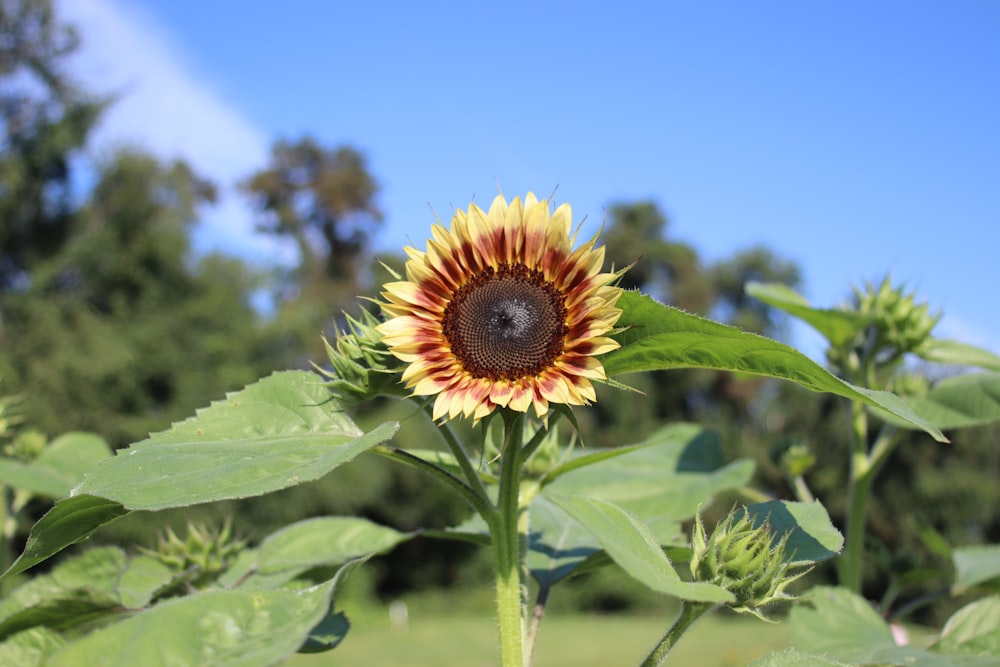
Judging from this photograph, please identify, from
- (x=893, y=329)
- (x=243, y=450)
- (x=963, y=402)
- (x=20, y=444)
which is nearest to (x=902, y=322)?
(x=893, y=329)

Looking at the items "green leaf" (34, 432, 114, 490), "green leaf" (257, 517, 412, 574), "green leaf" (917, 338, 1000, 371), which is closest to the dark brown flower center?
"green leaf" (257, 517, 412, 574)

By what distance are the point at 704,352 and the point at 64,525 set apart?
0.67 meters

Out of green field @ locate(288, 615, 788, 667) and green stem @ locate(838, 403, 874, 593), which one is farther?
green field @ locate(288, 615, 788, 667)

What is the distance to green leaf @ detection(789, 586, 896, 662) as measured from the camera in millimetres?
1307

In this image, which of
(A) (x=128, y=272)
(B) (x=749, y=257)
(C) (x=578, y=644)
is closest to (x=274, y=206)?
(A) (x=128, y=272)

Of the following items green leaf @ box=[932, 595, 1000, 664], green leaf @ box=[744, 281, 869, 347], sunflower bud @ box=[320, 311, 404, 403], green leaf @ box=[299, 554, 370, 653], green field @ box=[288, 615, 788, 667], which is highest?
green leaf @ box=[744, 281, 869, 347]

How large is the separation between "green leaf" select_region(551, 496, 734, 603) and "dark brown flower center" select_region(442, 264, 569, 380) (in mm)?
178

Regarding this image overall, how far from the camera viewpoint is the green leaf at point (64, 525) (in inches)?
35.2

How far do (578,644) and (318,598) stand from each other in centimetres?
1662

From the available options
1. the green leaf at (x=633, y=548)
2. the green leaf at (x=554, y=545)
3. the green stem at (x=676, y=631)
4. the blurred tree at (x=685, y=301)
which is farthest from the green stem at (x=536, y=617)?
the blurred tree at (x=685, y=301)

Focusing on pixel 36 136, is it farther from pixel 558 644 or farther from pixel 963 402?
pixel 963 402

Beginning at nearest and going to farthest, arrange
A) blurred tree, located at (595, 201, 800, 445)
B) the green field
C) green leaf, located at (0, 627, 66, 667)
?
1. green leaf, located at (0, 627, 66, 667)
2. the green field
3. blurred tree, located at (595, 201, 800, 445)

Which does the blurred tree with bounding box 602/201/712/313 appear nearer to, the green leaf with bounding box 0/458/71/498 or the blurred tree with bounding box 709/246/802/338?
the blurred tree with bounding box 709/246/802/338

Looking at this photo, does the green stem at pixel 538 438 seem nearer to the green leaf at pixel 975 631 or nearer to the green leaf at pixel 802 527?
the green leaf at pixel 802 527
